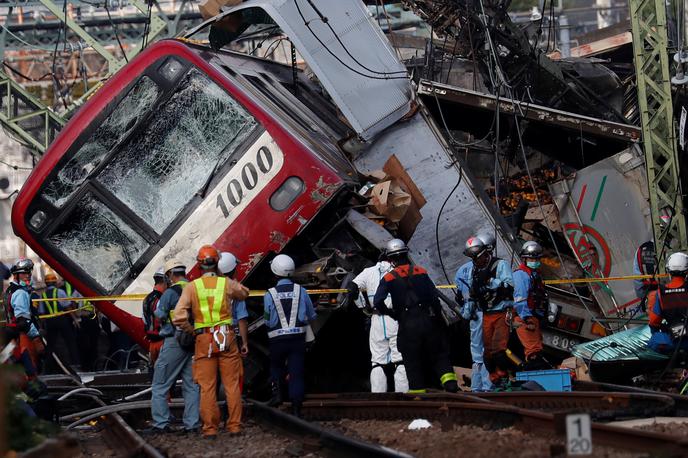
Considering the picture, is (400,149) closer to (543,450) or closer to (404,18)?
(543,450)

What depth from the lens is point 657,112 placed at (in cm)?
1419

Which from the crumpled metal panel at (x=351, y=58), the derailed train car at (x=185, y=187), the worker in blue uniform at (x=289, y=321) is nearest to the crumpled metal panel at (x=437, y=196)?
the crumpled metal panel at (x=351, y=58)

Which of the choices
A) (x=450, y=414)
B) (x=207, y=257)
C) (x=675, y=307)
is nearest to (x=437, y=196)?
(x=675, y=307)

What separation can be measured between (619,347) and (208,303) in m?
4.53

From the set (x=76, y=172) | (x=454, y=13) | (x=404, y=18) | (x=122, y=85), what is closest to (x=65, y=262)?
(x=76, y=172)

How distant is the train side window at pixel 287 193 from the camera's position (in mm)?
12484

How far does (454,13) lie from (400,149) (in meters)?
3.24

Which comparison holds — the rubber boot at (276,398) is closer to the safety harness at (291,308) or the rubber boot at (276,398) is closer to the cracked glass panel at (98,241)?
the safety harness at (291,308)

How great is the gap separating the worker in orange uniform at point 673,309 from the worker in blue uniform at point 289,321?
3090mm

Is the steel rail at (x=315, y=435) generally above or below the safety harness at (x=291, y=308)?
below

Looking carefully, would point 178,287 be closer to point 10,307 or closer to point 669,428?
point 10,307

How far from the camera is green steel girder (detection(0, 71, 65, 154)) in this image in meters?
21.6

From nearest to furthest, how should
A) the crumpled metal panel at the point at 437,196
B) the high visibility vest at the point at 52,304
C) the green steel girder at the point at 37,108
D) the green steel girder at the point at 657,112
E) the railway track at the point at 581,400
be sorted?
the railway track at the point at 581,400
the crumpled metal panel at the point at 437,196
the green steel girder at the point at 657,112
the high visibility vest at the point at 52,304
the green steel girder at the point at 37,108

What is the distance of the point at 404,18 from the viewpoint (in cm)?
2741
